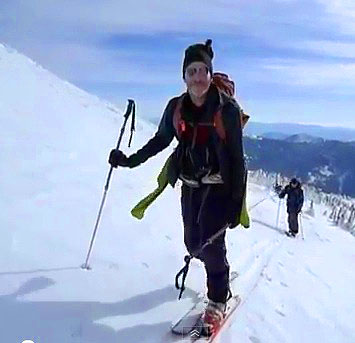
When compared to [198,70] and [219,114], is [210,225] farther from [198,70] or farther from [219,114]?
[198,70]

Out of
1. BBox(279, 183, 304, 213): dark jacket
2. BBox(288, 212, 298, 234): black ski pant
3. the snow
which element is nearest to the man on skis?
the snow

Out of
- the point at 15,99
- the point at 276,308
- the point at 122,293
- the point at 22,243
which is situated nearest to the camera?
the point at 122,293

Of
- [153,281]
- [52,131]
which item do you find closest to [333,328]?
[153,281]

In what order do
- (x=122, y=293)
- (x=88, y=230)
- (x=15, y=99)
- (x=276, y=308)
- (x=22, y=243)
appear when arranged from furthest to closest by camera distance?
(x=15, y=99), (x=88, y=230), (x=276, y=308), (x=22, y=243), (x=122, y=293)

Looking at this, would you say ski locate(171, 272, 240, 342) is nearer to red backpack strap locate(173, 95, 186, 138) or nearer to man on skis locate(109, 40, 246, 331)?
man on skis locate(109, 40, 246, 331)

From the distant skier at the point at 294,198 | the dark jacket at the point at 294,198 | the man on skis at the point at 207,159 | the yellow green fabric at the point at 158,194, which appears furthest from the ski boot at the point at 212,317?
the dark jacket at the point at 294,198

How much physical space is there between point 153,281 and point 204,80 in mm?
2578

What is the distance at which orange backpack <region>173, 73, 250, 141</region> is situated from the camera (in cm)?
448

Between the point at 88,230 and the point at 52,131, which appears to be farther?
the point at 52,131

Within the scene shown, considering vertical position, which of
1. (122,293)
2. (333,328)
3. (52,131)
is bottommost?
(333,328)

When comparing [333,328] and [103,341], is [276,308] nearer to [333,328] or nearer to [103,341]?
[333,328]

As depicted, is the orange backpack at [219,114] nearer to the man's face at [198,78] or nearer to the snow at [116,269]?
the man's face at [198,78]

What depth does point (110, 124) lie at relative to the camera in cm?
2352

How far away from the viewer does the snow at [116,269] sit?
486 cm
